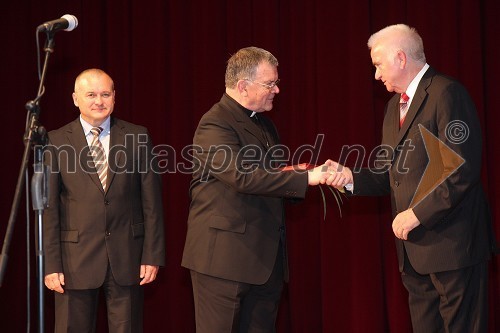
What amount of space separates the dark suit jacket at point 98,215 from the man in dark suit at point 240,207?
13.4 inches

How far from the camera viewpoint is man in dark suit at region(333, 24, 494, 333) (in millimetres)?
2873

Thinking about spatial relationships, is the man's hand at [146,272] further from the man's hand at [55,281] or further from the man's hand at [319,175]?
the man's hand at [319,175]

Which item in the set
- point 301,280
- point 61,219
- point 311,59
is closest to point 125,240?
point 61,219

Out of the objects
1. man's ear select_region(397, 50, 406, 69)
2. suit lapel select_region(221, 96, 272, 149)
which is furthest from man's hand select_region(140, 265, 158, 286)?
man's ear select_region(397, 50, 406, 69)

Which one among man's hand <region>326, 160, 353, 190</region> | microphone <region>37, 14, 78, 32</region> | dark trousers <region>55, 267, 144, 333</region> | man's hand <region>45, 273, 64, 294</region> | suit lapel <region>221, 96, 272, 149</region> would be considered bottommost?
dark trousers <region>55, 267, 144, 333</region>

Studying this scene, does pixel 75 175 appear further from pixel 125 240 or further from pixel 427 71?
pixel 427 71

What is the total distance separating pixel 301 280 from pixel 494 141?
162cm

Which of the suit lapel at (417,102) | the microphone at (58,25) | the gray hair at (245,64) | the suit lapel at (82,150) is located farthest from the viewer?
the suit lapel at (82,150)

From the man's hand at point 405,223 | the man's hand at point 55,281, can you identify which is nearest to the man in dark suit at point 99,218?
the man's hand at point 55,281

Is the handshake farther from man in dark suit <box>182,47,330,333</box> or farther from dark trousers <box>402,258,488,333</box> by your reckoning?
dark trousers <box>402,258,488,333</box>

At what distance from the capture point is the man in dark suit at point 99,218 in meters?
3.36

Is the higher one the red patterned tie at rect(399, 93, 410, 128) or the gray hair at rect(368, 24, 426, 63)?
the gray hair at rect(368, 24, 426, 63)

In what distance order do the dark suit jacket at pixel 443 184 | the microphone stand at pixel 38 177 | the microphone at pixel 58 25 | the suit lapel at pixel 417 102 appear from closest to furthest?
the microphone stand at pixel 38 177 < the microphone at pixel 58 25 < the dark suit jacket at pixel 443 184 < the suit lapel at pixel 417 102

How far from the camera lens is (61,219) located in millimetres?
3412
